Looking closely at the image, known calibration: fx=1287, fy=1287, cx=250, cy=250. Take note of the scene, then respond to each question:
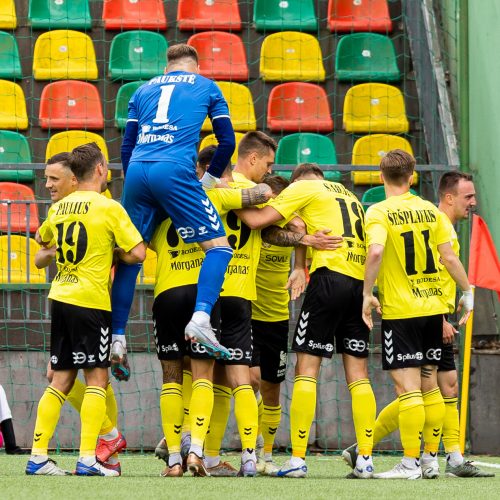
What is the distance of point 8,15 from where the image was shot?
11961mm

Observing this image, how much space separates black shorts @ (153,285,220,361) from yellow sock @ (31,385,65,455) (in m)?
0.59

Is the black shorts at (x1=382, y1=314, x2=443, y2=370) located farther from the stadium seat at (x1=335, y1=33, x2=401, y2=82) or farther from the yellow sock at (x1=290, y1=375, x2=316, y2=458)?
the stadium seat at (x1=335, y1=33, x2=401, y2=82)

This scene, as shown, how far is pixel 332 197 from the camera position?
272 inches

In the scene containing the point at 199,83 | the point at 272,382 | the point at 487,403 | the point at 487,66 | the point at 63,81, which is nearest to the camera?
the point at 199,83

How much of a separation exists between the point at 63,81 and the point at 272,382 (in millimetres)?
4961

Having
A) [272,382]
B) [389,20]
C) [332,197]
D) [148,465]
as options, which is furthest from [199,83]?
[389,20]

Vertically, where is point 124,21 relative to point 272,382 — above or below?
above

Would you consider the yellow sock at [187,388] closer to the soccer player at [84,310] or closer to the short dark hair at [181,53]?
the soccer player at [84,310]

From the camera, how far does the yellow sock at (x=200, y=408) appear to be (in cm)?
627

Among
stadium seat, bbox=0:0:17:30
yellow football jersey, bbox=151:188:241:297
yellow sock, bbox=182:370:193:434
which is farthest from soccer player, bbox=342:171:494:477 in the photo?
stadium seat, bbox=0:0:17:30

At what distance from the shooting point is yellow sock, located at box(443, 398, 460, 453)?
7.12m

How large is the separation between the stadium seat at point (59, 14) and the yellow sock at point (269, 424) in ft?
19.0

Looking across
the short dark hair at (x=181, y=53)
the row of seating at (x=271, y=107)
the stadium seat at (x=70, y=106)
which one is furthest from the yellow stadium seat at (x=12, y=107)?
the short dark hair at (x=181, y=53)

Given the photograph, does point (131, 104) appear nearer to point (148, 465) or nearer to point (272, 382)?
point (272, 382)
